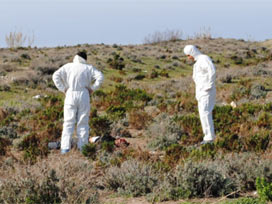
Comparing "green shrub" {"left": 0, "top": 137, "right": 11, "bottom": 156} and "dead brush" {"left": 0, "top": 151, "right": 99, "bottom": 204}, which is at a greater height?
"dead brush" {"left": 0, "top": 151, "right": 99, "bottom": 204}

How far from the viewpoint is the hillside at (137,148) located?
4625mm

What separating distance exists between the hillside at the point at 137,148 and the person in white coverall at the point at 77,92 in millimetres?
417

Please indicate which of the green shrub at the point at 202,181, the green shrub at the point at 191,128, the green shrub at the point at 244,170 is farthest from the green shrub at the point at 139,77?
the green shrub at the point at 202,181

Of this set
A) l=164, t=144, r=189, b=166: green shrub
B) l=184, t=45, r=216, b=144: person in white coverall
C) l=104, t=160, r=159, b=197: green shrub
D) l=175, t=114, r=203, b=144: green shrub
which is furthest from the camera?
l=175, t=114, r=203, b=144: green shrub

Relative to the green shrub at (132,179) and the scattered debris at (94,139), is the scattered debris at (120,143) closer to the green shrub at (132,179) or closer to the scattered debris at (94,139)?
the scattered debris at (94,139)

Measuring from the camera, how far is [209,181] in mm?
4918

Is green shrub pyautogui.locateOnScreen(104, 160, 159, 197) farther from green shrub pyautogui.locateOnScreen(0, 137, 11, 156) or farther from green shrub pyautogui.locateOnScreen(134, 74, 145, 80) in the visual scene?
green shrub pyautogui.locateOnScreen(134, 74, 145, 80)

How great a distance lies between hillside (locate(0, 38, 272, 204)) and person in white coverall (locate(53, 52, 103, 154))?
42cm

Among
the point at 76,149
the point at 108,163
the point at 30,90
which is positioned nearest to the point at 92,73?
the point at 76,149

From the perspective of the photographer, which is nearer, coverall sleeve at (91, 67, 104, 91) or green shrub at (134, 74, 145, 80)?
coverall sleeve at (91, 67, 104, 91)

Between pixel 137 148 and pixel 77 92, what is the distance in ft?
5.37

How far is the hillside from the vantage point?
4.62m

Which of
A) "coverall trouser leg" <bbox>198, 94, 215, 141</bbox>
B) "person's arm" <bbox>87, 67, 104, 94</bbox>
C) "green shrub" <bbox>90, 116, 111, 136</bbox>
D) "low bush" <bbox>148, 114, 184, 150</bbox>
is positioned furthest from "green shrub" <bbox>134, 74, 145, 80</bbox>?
"person's arm" <bbox>87, 67, 104, 94</bbox>

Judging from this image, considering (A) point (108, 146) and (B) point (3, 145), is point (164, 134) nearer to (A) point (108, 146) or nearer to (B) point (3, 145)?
(A) point (108, 146)
